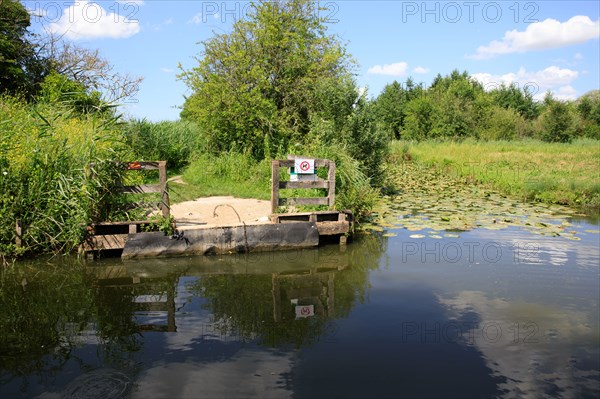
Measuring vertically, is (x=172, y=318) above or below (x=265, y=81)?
below

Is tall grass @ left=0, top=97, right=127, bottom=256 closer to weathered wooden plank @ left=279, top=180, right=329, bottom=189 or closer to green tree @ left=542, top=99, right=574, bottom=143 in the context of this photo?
weathered wooden plank @ left=279, top=180, right=329, bottom=189

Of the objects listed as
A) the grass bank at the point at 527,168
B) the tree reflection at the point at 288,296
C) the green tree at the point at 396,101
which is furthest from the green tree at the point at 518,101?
the tree reflection at the point at 288,296

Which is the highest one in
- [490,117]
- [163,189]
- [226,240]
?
[490,117]

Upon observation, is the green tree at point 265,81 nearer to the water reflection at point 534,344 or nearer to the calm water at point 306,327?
the calm water at point 306,327

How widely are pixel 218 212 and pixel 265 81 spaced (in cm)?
777

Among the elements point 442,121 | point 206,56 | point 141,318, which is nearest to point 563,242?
point 141,318

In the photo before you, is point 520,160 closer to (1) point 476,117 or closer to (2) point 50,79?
(2) point 50,79

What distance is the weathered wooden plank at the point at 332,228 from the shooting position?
9.42 metres

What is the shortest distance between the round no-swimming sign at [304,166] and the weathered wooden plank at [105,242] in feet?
11.9

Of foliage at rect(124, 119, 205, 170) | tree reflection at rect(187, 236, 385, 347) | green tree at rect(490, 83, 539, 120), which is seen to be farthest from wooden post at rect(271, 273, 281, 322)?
green tree at rect(490, 83, 539, 120)

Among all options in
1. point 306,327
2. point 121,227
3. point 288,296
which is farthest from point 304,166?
point 306,327

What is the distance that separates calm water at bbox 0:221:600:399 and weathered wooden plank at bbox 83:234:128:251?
1.03ft

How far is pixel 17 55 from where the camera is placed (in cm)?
2775

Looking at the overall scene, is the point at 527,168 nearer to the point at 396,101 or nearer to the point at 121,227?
the point at 121,227
